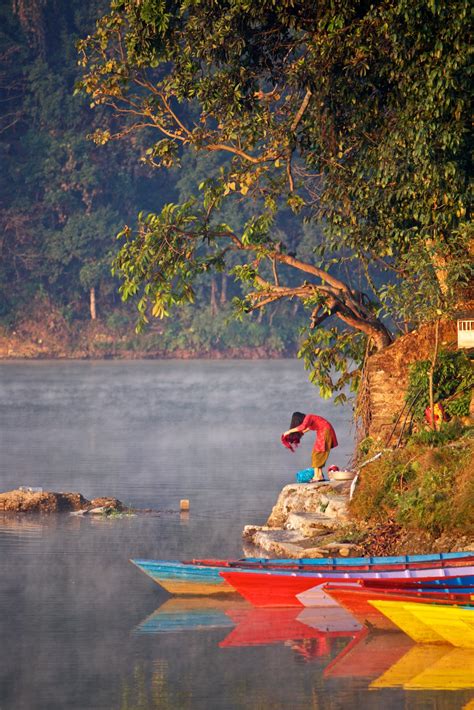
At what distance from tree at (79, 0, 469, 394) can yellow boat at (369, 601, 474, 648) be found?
7472mm

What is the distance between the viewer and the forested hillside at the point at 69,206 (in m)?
89.4

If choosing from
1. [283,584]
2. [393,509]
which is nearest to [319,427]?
[393,509]

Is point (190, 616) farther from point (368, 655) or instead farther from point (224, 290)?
point (224, 290)

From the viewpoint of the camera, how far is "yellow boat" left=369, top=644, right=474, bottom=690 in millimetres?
13336

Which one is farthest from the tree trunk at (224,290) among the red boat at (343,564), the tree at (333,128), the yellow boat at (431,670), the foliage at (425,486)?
the yellow boat at (431,670)

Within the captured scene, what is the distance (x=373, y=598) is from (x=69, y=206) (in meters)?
77.5

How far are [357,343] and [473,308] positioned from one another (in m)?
3.46

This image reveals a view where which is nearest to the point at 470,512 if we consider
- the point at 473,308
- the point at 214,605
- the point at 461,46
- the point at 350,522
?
the point at 350,522

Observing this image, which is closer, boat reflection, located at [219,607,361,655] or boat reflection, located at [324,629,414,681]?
boat reflection, located at [324,629,414,681]

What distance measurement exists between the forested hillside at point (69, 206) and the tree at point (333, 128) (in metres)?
63.2

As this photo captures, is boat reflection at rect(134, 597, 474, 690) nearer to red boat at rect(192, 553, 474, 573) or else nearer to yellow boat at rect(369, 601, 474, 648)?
yellow boat at rect(369, 601, 474, 648)

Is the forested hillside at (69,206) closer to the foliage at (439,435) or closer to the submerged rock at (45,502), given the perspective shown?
the submerged rock at (45,502)

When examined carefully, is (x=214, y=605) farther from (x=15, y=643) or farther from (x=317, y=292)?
(x=317, y=292)

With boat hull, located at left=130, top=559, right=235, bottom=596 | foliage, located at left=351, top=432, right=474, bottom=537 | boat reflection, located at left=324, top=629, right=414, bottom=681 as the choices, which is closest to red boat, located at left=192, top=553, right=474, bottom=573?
boat hull, located at left=130, top=559, right=235, bottom=596
